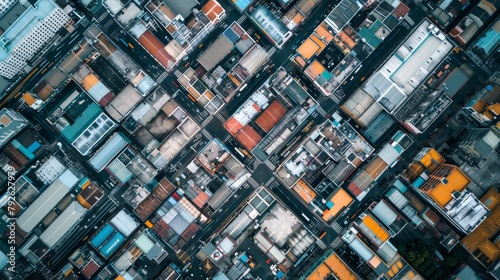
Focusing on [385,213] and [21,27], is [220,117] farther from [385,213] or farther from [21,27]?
[21,27]

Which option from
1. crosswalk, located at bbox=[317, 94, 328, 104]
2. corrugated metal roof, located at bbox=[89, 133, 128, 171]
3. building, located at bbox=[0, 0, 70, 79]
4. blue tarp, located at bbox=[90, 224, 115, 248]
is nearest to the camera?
building, located at bbox=[0, 0, 70, 79]

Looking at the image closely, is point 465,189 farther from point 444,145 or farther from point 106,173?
point 106,173

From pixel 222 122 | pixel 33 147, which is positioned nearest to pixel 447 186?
pixel 222 122

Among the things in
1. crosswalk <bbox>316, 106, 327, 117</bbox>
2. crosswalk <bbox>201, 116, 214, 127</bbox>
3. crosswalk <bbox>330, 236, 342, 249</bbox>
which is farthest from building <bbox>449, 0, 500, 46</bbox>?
crosswalk <bbox>201, 116, 214, 127</bbox>

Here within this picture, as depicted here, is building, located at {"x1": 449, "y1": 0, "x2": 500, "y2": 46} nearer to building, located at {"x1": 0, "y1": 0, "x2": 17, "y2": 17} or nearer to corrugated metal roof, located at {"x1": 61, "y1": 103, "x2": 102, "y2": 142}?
corrugated metal roof, located at {"x1": 61, "y1": 103, "x2": 102, "y2": 142}

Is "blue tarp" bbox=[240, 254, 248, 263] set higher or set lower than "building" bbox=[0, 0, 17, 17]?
lower

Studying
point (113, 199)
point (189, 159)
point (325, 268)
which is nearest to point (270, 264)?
point (325, 268)
